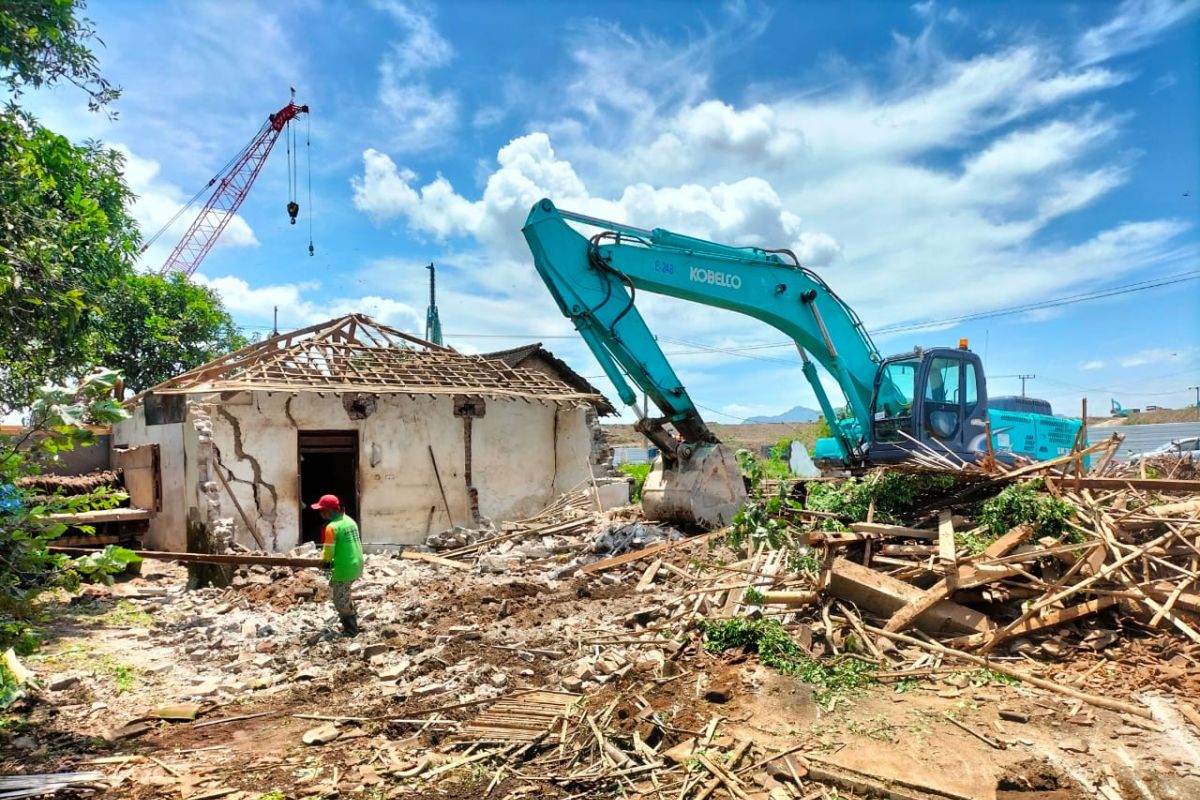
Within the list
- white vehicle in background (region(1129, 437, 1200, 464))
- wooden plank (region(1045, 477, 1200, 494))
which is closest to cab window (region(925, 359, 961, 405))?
wooden plank (region(1045, 477, 1200, 494))

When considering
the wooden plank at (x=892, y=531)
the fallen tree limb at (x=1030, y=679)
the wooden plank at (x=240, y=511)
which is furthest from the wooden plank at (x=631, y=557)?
the wooden plank at (x=240, y=511)

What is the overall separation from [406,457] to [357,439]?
0.94m

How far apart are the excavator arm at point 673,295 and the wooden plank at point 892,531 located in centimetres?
338

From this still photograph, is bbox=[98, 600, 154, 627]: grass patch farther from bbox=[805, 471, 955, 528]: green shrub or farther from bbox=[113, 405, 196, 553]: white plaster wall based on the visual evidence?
bbox=[805, 471, 955, 528]: green shrub

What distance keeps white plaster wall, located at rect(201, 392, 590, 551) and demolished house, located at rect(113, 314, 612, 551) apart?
0.07 feet

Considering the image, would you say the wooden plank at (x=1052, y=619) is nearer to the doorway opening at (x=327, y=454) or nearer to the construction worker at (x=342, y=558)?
the construction worker at (x=342, y=558)

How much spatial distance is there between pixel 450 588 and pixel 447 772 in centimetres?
495

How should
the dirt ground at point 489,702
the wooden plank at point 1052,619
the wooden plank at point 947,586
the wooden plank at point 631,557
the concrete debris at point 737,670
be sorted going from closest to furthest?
1. the dirt ground at point 489,702
2. the concrete debris at point 737,670
3. the wooden plank at point 1052,619
4. the wooden plank at point 947,586
5. the wooden plank at point 631,557

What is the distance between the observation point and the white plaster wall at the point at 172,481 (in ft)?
39.1

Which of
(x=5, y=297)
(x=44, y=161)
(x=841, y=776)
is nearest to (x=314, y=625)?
(x=5, y=297)

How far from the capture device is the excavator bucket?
34.2 feet

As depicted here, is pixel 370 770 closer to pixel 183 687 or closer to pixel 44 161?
pixel 183 687

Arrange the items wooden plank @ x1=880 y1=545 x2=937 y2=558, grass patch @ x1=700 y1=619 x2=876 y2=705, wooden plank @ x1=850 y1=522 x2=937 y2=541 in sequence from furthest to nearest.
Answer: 1. wooden plank @ x1=850 y1=522 x2=937 y2=541
2. wooden plank @ x1=880 y1=545 x2=937 y2=558
3. grass patch @ x1=700 y1=619 x2=876 y2=705

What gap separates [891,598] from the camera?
19.9 feet
